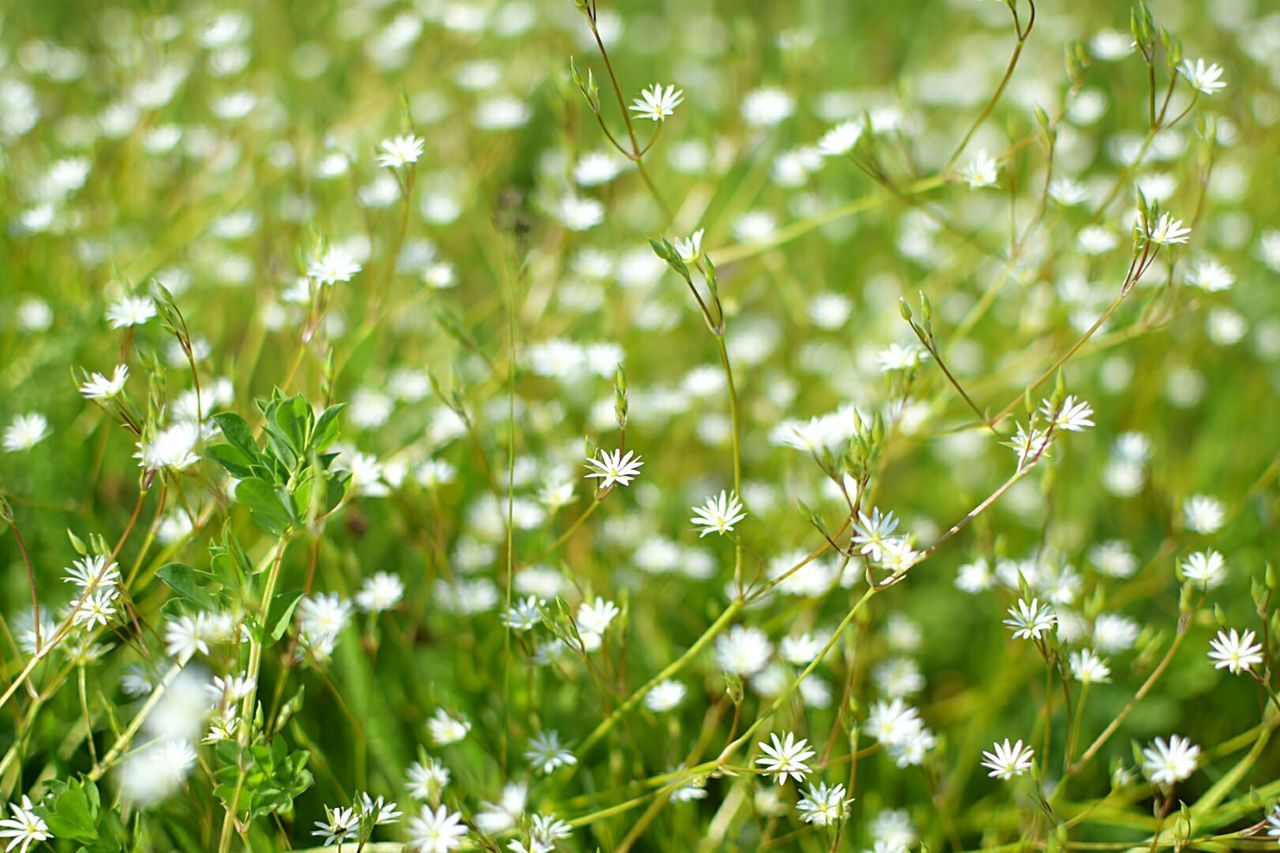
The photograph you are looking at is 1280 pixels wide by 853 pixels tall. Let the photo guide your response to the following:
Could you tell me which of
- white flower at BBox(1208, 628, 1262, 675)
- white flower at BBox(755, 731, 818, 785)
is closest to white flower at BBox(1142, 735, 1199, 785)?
white flower at BBox(1208, 628, 1262, 675)

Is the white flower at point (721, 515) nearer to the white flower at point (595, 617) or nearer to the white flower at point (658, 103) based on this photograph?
the white flower at point (595, 617)

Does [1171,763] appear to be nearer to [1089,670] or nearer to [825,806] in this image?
[1089,670]

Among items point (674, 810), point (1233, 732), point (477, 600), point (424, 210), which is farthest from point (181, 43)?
point (1233, 732)

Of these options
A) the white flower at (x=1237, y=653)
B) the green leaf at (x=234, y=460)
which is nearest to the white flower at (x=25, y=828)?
the green leaf at (x=234, y=460)

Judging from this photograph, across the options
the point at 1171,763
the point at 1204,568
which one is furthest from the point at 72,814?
the point at 1204,568

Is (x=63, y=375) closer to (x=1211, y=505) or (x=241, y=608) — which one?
(x=241, y=608)

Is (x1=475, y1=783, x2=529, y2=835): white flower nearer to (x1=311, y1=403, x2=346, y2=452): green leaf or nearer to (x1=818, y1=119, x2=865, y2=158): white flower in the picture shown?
(x1=311, y1=403, x2=346, y2=452): green leaf

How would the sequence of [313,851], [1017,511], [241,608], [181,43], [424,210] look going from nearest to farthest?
[241,608] → [313,851] → [1017,511] → [424,210] → [181,43]
